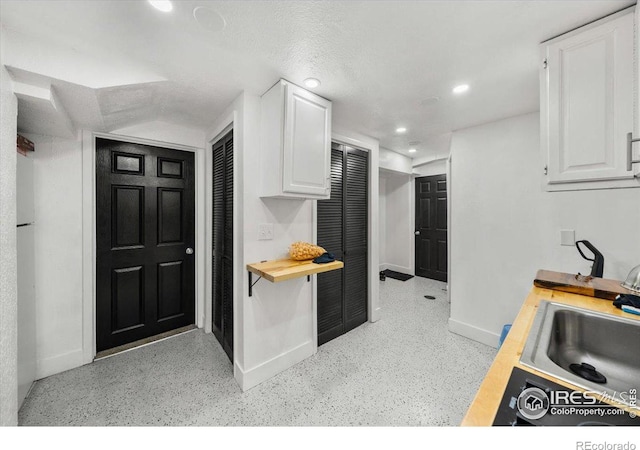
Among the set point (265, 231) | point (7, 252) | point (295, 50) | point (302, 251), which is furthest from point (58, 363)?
point (295, 50)

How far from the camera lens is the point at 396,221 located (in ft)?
17.7

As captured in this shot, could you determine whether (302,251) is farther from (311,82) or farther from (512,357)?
(512,357)

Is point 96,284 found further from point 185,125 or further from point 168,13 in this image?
point 168,13

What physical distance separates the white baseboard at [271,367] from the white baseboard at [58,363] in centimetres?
143

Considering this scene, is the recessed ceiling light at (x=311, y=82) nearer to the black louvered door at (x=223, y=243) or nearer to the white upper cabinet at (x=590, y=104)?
the black louvered door at (x=223, y=243)

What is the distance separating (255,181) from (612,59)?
212 centimetres

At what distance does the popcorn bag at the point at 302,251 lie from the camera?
6.55 ft

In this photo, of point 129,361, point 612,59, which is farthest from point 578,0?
point 129,361

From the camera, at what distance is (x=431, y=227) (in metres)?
4.89

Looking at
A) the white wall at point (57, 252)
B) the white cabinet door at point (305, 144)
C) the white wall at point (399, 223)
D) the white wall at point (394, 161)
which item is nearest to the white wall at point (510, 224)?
the white wall at point (394, 161)

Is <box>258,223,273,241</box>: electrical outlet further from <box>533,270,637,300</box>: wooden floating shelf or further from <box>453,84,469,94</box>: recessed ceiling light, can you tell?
<box>533,270,637,300</box>: wooden floating shelf

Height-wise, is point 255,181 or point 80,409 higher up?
point 255,181

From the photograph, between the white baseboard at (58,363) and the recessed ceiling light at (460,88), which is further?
the white baseboard at (58,363)

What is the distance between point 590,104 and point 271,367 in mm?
2643
